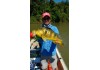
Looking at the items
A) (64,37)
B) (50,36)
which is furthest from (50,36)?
(64,37)

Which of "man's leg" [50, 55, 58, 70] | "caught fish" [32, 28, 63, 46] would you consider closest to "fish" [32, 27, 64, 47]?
"caught fish" [32, 28, 63, 46]

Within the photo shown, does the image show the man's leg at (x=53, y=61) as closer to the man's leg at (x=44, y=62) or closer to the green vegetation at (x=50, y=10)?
the man's leg at (x=44, y=62)

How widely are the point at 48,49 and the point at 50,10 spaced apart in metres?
0.27

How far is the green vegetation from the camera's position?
3.31 metres

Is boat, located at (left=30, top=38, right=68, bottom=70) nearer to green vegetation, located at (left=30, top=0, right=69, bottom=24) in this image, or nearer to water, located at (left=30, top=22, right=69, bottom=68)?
water, located at (left=30, top=22, right=69, bottom=68)

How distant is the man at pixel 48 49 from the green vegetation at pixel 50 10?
3 centimetres

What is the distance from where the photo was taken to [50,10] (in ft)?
11.0

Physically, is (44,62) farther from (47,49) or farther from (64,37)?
(64,37)

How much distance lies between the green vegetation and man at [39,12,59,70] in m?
0.03

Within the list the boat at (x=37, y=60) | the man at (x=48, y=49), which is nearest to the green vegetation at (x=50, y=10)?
the man at (x=48, y=49)
